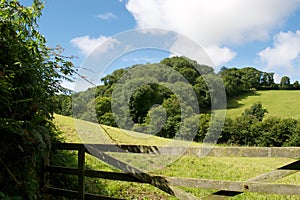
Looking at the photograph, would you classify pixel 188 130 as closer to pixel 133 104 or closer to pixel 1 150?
pixel 133 104

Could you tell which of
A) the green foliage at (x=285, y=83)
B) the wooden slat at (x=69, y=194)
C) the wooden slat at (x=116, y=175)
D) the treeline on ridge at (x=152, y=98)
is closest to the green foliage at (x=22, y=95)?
the wooden slat at (x=69, y=194)

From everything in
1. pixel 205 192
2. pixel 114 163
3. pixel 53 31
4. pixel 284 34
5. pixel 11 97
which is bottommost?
pixel 205 192

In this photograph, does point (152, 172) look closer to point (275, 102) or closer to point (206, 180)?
point (206, 180)

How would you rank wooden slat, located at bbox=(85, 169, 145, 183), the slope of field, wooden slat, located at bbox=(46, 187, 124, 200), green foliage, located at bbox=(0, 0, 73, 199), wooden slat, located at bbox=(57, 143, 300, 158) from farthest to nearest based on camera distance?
the slope of field < wooden slat, located at bbox=(46, 187, 124, 200) < wooden slat, located at bbox=(85, 169, 145, 183) < green foliage, located at bbox=(0, 0, 73, 199) < wooden slat, located at bbox=(57, 143, 300, 158)

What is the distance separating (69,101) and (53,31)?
4.62 ft

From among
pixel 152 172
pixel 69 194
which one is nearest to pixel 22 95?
pixel 69 194

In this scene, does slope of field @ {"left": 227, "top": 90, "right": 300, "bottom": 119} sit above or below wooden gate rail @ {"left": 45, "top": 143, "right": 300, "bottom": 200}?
above

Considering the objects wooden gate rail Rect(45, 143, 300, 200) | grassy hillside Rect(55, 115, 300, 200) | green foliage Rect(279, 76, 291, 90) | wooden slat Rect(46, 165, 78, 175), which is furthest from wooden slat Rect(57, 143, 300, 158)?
green foliage Rect(279, 76, 291, 90)

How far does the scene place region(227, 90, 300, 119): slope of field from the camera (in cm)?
4584

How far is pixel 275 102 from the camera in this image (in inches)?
2162

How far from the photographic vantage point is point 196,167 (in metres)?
8.77

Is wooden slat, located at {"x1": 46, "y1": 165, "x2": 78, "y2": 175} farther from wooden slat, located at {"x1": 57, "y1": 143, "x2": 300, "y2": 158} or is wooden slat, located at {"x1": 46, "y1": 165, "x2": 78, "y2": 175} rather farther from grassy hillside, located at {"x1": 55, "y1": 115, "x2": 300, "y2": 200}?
grassy hillside, located at {"x1": 55, "y1": 115, "x2": 300, "y2": 200}

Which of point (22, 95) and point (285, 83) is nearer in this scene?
point (22, 95)

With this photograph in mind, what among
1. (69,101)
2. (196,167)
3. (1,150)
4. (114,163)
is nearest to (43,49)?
(69,101)
